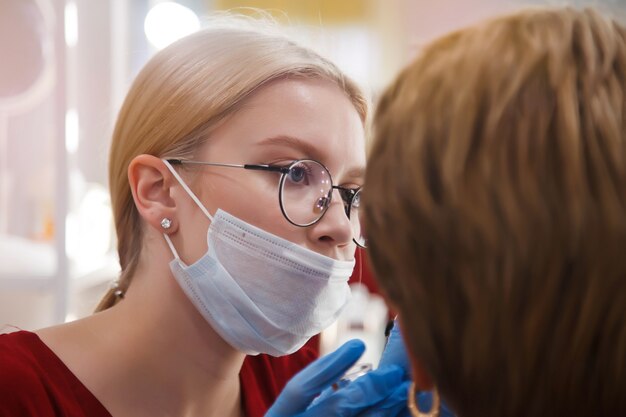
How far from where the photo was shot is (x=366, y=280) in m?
2.26

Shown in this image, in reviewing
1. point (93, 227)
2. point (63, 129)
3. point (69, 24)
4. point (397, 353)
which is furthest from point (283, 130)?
point (93, 227)

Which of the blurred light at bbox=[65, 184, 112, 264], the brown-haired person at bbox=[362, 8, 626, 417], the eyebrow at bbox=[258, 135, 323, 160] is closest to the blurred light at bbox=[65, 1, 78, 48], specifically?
the blurred light at bbox=[65, 184, 112, 264]

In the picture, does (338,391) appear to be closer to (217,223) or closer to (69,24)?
(217,223)

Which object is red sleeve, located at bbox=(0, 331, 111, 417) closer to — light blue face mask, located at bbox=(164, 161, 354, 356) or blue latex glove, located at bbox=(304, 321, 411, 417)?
light blue face mask, located at bbox=(164, 161, 354, 356)

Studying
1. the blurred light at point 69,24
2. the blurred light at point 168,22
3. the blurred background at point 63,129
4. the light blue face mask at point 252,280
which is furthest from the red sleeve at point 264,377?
the blurred light at point 168,22

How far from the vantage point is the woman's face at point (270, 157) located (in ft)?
3.92

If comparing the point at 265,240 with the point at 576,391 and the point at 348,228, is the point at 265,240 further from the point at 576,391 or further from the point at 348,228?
the point at 576,391

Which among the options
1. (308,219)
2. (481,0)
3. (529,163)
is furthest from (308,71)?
(481,0)

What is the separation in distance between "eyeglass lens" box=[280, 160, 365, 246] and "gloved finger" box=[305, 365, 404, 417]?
34 cm

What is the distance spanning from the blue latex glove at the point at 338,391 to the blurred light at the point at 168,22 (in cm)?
276

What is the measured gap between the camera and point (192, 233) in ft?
4.00

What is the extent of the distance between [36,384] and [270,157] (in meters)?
0.52

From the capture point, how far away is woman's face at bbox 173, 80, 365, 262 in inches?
47.0

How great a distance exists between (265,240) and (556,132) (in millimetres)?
659
